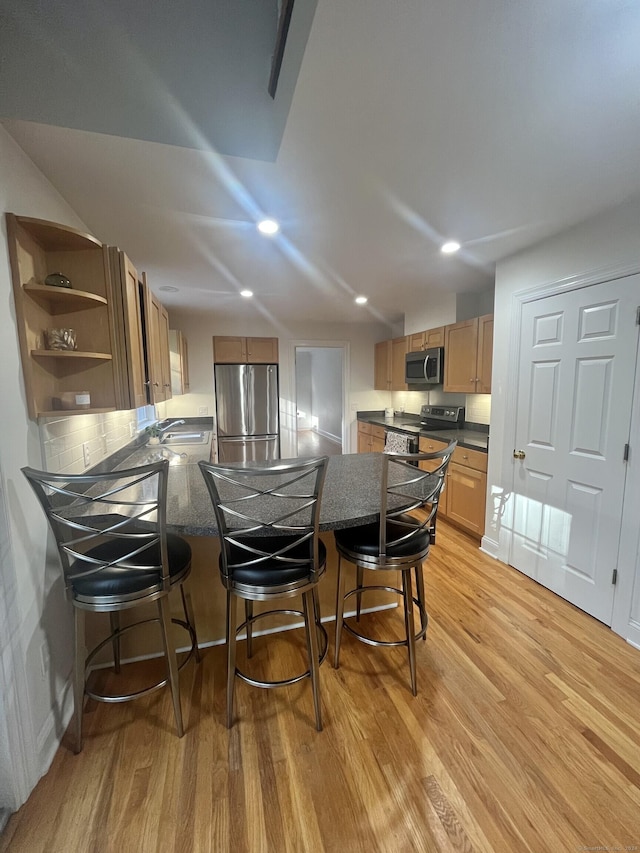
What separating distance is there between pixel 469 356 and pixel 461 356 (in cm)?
14

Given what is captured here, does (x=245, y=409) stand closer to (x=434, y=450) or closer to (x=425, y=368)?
(x=425, y=368)

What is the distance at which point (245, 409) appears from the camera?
5090 mm

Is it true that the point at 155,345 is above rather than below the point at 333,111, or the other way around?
below

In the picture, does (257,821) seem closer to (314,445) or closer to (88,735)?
(88,735)

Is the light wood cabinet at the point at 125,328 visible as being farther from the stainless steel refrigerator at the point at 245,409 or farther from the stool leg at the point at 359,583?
the stainless steel refrigerator at the point at 245,409

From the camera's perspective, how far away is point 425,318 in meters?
4.33

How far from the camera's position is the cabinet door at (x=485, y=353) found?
10.1 ft

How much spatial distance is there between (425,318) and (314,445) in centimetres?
412

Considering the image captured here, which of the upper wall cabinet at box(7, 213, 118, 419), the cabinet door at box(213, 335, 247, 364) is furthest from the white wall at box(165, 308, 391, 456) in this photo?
the upper wall cabinet at box(7, 213, 118, 419)

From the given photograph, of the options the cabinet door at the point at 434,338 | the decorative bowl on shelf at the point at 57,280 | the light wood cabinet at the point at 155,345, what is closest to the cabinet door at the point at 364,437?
the cabinet door at the point at 434,338

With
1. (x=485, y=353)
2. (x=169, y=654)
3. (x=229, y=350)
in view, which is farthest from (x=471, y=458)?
(x=229, y=350)

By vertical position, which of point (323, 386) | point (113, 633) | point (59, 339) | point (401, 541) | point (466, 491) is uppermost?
point (59, 339)

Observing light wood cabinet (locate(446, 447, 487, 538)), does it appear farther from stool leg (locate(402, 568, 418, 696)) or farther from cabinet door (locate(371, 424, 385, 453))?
stool leg (locate(402, 568, 418, 696))

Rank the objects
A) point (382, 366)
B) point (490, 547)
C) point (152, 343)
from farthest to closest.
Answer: point (382, 366), point (490, 547), point (152, 343)
